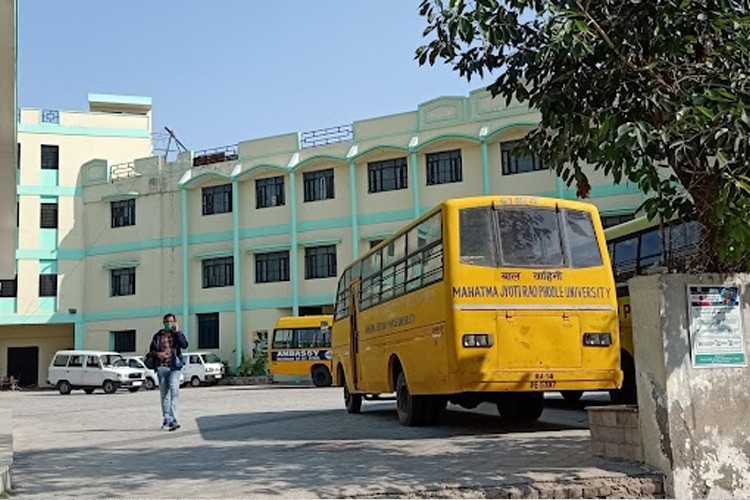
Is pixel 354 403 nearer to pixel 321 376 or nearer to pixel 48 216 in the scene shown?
pixel 321 376

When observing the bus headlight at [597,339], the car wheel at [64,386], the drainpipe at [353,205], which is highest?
the drainpipe at [353,205]

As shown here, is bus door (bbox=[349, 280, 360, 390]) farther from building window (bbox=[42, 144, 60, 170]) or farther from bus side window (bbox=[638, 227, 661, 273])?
building window (bbox=[42, 144, 60, 170])

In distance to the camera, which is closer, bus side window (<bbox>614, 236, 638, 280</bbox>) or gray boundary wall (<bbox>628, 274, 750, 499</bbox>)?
gray boundary wall (<bbox>628, 274, 750, 499</bbox>)

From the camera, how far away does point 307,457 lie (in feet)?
30.2

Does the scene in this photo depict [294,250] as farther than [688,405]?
Yes

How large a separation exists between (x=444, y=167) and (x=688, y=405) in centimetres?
2775

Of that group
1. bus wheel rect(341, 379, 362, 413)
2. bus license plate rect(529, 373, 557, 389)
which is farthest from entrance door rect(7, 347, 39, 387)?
bus license plate rect(529, 373, 557, 389)

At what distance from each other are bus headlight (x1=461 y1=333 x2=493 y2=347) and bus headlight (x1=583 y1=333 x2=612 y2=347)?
1.31 m

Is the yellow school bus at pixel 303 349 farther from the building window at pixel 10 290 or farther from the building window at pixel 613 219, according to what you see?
the building window at pixel 10 290

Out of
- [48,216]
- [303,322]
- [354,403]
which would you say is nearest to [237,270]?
[303,322]

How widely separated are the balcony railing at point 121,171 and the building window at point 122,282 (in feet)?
15.7

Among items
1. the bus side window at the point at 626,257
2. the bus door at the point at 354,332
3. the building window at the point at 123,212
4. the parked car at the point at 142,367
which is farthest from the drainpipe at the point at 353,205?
the bus side window at the point at 626,257

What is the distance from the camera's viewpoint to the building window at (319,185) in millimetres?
36719

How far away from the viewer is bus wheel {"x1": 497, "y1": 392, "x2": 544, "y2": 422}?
12604mm
